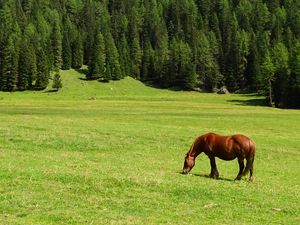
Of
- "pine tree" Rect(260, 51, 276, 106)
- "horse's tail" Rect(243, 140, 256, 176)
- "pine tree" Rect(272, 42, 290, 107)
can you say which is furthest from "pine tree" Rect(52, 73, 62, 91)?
"horse's tail" Rect(243, 140, 256, 176)

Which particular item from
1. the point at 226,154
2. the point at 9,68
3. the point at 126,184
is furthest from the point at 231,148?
the point at 9,68

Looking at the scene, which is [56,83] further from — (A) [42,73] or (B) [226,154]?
(B) [226,154]

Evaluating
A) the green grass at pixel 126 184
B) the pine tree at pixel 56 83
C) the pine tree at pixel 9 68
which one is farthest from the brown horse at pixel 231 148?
the pine tree at pixel 9 68

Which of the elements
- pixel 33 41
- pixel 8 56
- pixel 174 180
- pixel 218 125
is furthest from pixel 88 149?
pixel 33 41

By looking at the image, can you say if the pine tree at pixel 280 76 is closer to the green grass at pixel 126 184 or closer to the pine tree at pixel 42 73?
the pine tree at pixel 42 73

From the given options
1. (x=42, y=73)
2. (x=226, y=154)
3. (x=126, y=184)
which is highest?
(x=42, y=73)

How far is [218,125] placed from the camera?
59.6 m

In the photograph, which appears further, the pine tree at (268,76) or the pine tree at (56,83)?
the pine tree at (56,83)

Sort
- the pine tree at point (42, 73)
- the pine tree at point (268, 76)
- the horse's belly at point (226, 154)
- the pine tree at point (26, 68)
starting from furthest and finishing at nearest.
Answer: the pine tree at point (26, 68), the pine tree at point (42, 73), the pine tree at point (268, 76), the horse's belly at point (226, 154)

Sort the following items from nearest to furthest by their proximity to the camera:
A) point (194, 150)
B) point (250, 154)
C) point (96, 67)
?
point (250, 154) → point (194, 150) → point (96, 67)

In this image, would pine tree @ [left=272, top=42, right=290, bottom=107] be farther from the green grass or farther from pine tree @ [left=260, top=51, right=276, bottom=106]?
the green grass

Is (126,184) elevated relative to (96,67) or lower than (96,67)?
lower

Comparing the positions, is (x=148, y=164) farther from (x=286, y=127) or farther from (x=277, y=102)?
(x=277, y=102)

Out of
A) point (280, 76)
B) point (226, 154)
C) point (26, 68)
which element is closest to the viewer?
point (226, 154)
